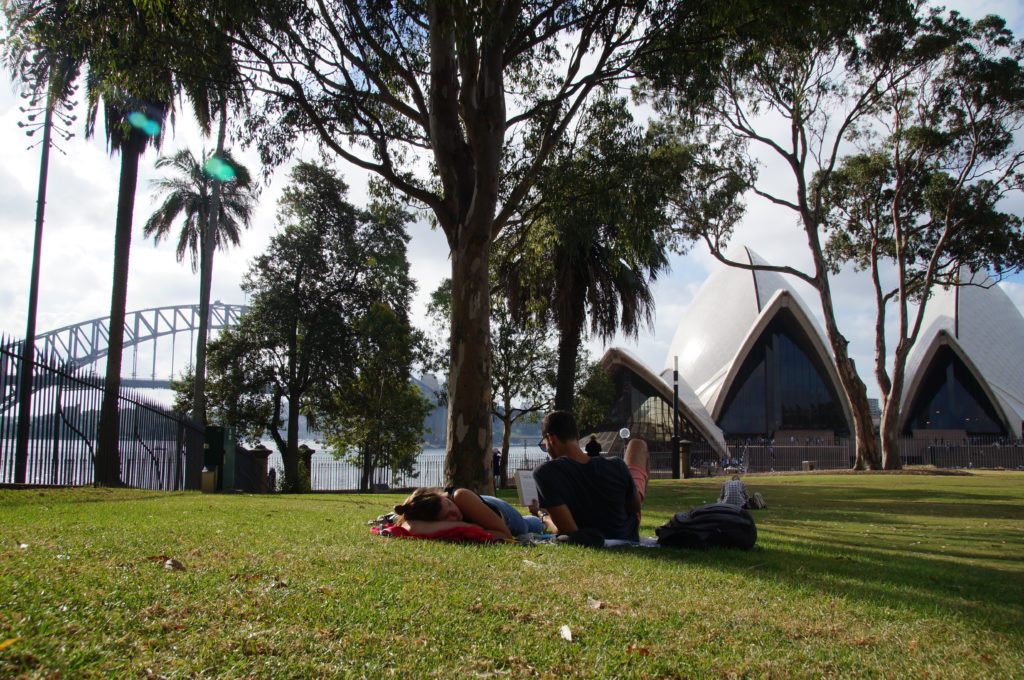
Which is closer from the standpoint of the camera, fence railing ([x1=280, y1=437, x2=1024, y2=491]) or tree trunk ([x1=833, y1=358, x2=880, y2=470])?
tree trunk ([x1=833, y1=358, x2=880, y2=470])

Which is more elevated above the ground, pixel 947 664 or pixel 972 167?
pixel 972 167

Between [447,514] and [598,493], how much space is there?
3.80ft

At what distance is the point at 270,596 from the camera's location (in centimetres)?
324

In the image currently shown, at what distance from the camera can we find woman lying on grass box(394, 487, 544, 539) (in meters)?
5.60

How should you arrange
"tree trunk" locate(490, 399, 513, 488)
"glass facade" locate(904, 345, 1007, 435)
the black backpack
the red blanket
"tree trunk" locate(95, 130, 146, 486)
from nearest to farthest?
1. the red blanket
2. the black backpack
3. "tree trunk" locate(95, 130, 146, 486)
4. "tree trunk" locate(490, 399, 513, 488)
5. "glass facade" locate(904, 345, 1007, 435)

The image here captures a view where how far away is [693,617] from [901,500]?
11.8 metres

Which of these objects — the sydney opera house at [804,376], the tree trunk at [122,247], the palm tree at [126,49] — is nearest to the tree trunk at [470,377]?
the palm tree at [126,49]

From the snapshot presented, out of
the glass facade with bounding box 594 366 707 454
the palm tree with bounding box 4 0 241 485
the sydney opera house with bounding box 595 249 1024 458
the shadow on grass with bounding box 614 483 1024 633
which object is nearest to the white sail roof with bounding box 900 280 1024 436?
the sydney opera house with bounding box 595 249 1024 458

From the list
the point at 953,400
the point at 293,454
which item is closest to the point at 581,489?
the point at 293,454

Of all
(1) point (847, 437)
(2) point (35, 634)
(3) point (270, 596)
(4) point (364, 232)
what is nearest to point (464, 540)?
(3) point (270, 596)

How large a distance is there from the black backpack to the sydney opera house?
39.1 metres

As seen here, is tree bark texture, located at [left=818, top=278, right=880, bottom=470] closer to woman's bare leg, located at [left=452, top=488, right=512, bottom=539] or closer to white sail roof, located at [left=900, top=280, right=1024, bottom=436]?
woman's bare leg, located at [left=452, top=488, right=512, bottom=539]

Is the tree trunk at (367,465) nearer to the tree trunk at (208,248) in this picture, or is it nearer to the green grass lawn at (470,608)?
the tree trunk at (208,248)

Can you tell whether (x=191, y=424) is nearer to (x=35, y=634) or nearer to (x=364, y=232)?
(x=364, y=232)
